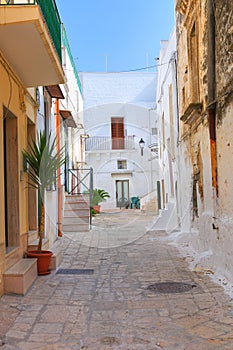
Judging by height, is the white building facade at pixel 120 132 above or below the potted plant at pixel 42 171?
above

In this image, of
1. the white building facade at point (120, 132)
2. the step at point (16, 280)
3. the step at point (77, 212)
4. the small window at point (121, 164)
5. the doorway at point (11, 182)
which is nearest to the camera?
the step at point (16, 280)

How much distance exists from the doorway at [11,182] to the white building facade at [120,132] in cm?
2093

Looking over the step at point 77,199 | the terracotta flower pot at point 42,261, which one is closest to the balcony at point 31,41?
the terracotta flower pot at point 42,261

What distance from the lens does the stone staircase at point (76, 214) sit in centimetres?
1390

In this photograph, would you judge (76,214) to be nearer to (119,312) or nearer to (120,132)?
(119,312)

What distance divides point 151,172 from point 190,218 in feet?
61.4

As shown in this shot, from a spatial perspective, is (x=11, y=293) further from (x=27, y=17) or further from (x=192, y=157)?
(x=192, y=157)

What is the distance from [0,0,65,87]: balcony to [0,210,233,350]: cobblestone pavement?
3.25m

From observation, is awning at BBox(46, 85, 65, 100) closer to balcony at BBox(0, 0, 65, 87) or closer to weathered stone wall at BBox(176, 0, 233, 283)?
balcony at BBox(0, 0, 65, 87)

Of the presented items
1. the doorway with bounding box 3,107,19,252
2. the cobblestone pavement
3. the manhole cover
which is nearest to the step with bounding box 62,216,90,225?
the cobblestone pavement

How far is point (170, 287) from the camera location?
579 cm

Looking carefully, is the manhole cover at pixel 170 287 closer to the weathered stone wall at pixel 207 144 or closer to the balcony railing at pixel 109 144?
the weathered stone wall at pixel 207 144

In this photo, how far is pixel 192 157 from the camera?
29.5ft

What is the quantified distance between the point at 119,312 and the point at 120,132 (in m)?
25.4
